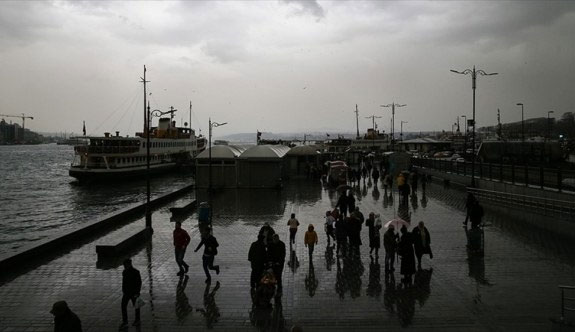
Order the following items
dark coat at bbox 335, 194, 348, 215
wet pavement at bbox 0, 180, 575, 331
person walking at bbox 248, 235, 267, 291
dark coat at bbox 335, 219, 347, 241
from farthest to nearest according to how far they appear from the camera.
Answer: dark coat at bbox 335, 194, 348, 215, dark coat at bbox 335, 219, 347, 241, person walking at bbox 248, 235, 267, 291, wet pavement at bbox 0, 180, 575, 331

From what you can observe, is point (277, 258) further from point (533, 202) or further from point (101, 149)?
point (101, 149)

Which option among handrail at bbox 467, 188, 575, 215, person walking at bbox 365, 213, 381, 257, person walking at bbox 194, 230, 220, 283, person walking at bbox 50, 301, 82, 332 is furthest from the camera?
handrail at bbox 467, 188, 575, 215

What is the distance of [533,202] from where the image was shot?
1866 centimetres

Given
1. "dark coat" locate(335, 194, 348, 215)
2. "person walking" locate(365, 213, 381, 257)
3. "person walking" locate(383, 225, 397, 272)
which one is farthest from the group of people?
"dark coat" locate(335, 194, 348, 215)

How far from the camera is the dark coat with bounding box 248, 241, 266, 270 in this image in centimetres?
1038

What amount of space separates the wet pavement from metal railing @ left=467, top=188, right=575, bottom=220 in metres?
1.28

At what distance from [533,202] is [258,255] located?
13507 millimetres

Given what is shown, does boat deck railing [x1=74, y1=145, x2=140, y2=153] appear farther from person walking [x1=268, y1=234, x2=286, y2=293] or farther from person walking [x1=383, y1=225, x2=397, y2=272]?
person walking [x1=383, y1=225, x2=397, y2=272]

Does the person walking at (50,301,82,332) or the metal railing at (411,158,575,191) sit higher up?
the metal railing at (411,158,575,191)

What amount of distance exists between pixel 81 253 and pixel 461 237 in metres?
12.9

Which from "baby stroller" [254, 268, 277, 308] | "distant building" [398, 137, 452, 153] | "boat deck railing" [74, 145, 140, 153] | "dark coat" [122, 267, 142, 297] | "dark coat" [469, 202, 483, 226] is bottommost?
"baby stroller" [254, 268, 277, 308]

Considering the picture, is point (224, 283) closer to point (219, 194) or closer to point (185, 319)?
point (185, 319)

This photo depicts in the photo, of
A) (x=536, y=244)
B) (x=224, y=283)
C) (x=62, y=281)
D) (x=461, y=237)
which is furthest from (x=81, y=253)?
(x=536, y=244)

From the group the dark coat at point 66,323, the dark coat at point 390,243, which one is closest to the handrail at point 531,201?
the dark coat at point 390,243
